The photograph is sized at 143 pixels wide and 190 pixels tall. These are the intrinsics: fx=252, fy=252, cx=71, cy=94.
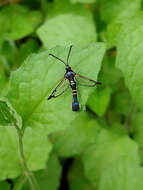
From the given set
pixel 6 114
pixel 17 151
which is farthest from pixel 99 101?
pixel 6 114

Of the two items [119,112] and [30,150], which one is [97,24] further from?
[30,150]

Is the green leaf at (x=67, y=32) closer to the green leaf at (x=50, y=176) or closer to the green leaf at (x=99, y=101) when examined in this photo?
the green leaf at (x=99, y=101)

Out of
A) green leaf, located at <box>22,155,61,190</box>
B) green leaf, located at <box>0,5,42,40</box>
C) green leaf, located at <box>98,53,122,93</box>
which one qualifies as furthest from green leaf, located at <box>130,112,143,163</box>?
green leaf, located at <box>0,5,42,40</box>

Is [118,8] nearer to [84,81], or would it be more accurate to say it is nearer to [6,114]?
[84,81]

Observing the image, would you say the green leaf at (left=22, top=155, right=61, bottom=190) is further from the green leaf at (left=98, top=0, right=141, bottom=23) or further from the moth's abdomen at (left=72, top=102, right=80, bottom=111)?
the green leaf at (left=98, top=0, right=141, bottom=23)

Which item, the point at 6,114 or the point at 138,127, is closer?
the point at 6,114

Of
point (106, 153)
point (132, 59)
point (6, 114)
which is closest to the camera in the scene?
point (6, 114)
